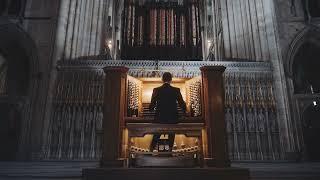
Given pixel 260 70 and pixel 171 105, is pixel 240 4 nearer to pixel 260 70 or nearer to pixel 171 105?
pixel 260 70

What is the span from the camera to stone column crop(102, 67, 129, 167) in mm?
3854

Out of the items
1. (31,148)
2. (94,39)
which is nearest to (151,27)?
(94,39)

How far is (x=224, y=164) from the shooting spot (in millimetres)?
3842

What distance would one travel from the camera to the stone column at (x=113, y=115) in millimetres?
3854

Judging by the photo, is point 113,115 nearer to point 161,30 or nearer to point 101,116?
point 101,116

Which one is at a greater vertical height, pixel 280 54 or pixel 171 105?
pixel 280 54

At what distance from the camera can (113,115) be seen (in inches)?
160

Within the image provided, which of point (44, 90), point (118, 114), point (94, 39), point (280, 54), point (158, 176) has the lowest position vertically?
point (158, 176)

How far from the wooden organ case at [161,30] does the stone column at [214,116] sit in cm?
944

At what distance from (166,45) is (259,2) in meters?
5.62

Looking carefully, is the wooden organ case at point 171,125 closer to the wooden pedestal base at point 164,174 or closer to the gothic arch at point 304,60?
the wooden pedestal base at point 164,174

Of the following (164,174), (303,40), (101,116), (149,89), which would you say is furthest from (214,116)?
(303,40)

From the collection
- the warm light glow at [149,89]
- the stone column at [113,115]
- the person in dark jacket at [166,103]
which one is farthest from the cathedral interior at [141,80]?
the stone column at [113,115]

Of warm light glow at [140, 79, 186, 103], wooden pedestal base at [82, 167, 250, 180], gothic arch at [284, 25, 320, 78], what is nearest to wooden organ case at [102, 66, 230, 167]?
wooden pedestal base at [82, 167, 250, 180]
